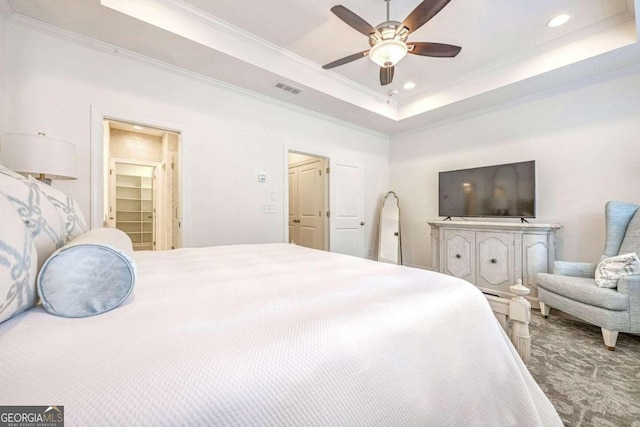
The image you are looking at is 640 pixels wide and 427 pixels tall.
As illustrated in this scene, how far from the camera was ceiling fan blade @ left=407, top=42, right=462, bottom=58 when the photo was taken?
208cm

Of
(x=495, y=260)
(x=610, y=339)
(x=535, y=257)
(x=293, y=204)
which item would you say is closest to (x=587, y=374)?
(x=610, y=339)

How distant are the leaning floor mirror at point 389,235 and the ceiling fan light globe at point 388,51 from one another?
2.87m

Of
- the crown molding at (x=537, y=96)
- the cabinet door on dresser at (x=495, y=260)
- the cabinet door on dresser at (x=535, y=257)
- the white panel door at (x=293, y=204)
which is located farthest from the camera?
the white panel door at (x=293, y=204)

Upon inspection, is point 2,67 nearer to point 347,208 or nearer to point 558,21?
point 347,208

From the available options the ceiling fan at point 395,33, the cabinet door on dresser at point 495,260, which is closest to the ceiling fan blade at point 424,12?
the ceiling fan at point 395,33

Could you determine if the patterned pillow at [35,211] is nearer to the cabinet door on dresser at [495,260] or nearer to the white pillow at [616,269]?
the white pillow at [616,269]

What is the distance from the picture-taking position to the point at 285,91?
10.5 ft

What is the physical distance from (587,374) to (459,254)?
6.28 feet

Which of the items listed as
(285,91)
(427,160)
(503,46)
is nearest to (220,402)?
(285,91)

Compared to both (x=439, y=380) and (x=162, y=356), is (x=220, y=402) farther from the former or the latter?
(x=439, y=380)

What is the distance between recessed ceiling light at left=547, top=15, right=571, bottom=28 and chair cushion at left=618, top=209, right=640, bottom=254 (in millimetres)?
1905

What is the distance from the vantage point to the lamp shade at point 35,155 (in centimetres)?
165

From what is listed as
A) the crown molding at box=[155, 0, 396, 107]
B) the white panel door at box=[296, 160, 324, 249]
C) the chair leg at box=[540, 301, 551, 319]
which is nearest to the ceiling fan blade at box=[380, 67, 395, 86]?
the crown molding at box=[155, 0, 396, 107]

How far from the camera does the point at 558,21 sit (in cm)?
236
